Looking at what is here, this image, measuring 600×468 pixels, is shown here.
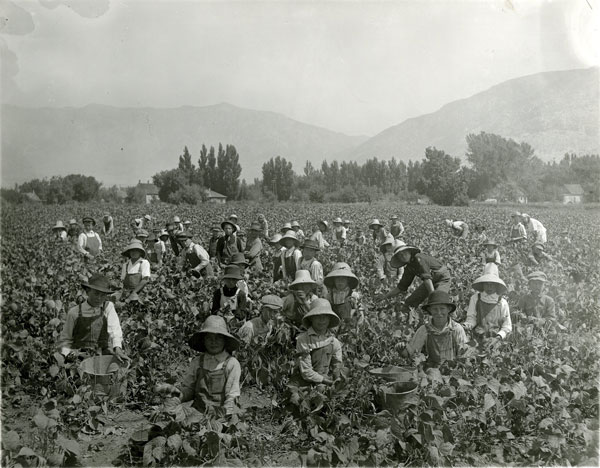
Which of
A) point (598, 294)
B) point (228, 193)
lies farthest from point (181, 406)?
point (228, 193)

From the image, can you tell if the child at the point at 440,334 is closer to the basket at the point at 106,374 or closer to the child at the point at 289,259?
the basket at the point at 106,374

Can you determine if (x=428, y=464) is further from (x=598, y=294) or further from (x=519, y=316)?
(x=598, y=294)

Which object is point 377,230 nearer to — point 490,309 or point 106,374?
point 490,309

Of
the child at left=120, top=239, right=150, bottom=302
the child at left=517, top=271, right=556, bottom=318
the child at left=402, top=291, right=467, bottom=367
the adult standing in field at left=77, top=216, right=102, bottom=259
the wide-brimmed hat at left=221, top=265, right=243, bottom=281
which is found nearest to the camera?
the child at left=402, top=291, right=467, bottom=367

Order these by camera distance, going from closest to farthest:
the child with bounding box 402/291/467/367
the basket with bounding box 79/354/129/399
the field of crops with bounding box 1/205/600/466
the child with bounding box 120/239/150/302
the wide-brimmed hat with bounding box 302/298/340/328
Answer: the field of crops with bounding box 1/205/600/466, the wide-brimmed hat with bounding box 302/298/340/328, the basket with bounding box 79/354/129/399, the child with bounding box 402/291/467/367, the child with bounding box 120/239/150/302

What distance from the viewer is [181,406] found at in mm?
3215

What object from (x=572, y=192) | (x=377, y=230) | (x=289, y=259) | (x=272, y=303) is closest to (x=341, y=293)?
(x=272, y=303)

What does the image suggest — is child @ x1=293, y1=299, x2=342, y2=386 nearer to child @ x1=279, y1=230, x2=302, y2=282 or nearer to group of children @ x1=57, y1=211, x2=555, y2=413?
group of children @ x1=57, y1=211, x2=555, y2=413

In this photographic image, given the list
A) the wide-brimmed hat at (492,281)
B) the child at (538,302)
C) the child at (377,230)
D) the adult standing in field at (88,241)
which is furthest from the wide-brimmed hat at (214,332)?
the child at (377,230)

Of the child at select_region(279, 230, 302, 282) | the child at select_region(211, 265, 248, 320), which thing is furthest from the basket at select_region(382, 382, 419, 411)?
the child at select_region(279, 230, 302, 282)

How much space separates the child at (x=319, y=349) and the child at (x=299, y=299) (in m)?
1.12

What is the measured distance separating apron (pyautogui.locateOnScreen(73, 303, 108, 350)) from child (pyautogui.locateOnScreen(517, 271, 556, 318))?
4142 mm

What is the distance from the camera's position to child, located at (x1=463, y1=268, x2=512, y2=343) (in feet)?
15.8

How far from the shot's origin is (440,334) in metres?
4.28
